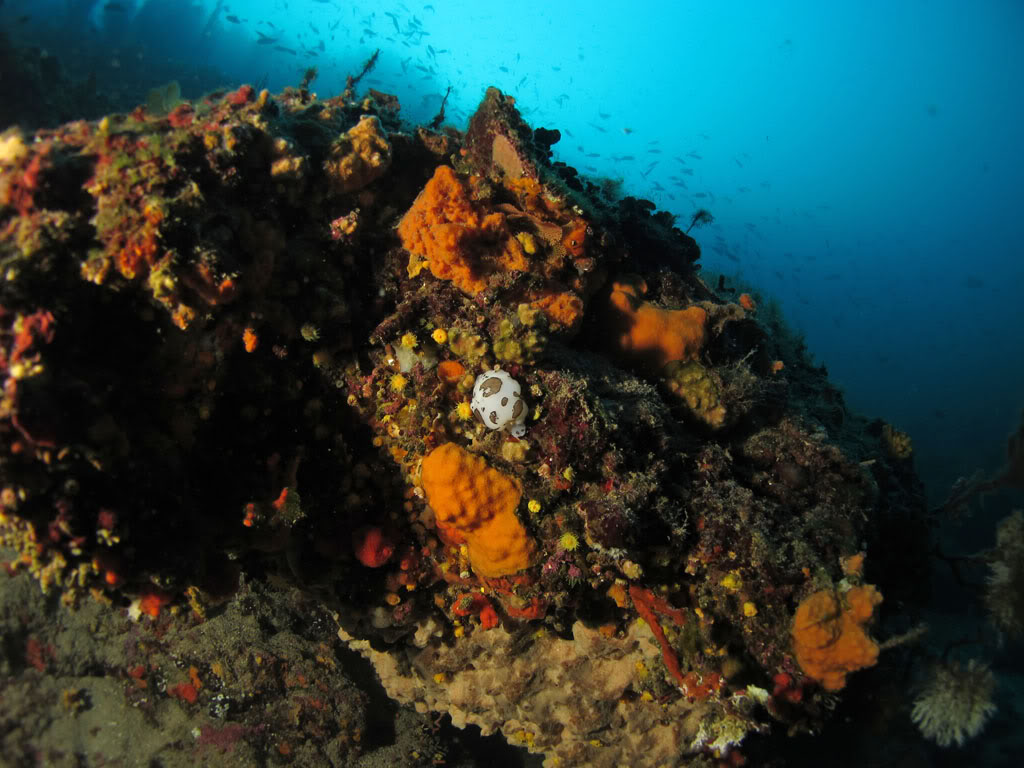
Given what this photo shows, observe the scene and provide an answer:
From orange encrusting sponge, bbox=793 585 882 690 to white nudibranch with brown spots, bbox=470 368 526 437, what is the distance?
3.07 metres

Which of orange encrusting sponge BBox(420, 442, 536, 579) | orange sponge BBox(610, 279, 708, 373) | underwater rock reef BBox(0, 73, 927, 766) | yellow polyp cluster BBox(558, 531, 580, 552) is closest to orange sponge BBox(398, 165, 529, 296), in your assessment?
underwater rock reef BBox(0, 73, 927, 766)

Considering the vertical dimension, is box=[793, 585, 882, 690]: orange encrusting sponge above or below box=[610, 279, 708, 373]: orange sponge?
below

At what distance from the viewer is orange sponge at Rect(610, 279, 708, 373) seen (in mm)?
6230

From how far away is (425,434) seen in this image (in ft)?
16.2

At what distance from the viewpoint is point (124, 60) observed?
25625 millimetres

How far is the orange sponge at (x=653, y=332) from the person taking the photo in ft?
20.4

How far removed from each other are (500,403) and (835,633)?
12.0ft

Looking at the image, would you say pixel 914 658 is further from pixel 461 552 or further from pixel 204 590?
pixel 204 590

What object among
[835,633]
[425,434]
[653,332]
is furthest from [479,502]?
[835,633]

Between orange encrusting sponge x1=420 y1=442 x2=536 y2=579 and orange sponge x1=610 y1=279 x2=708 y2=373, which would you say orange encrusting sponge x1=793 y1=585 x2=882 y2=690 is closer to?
orange encrusting sponge x1=420 y1=442 x2=536 y2=579

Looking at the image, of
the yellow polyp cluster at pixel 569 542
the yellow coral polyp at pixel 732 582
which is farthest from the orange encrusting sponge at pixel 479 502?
the yellow coral polyp at pixel 732 582

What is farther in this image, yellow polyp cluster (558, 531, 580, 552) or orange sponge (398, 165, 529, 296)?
orange sponge (398, 165, 529, 296)

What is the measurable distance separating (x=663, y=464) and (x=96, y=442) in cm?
456

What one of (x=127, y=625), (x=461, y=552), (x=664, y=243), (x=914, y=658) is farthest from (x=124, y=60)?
(x=914, y=658)
